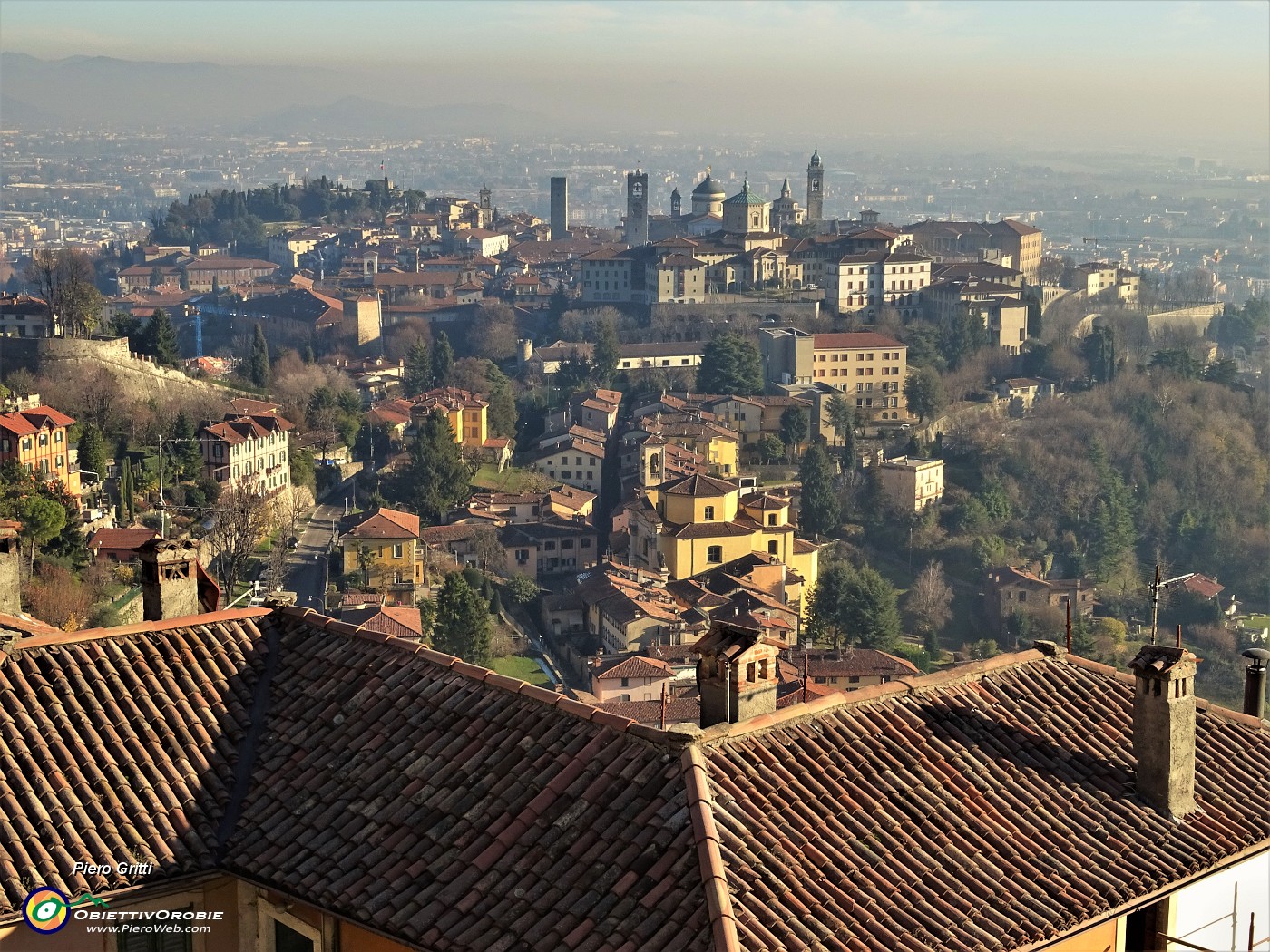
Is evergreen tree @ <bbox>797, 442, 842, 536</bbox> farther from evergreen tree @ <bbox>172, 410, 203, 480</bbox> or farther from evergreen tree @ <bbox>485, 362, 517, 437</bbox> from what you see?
evergreen tree @ <bbox>172, 410, 203, 480</bbox>

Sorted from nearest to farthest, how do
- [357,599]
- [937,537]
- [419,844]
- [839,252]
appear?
[419,844] < [357,599] < [937,537] < [839,252]

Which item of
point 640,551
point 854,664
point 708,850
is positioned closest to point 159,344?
point 640,551

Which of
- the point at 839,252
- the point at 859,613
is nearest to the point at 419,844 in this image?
the point at 859,613

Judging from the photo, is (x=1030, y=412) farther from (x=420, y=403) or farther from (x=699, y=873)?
(x=699, y=873)

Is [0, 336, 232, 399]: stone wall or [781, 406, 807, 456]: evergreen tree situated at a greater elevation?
[0, 336, 232, 399]: stone wall

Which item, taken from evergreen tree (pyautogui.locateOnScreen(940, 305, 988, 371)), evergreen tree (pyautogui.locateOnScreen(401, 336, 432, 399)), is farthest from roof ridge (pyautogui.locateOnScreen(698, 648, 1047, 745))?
evergreen tree (pyautogui.locateOnScreen(940, 305, 988, 371))

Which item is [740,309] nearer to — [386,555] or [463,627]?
[386,555]

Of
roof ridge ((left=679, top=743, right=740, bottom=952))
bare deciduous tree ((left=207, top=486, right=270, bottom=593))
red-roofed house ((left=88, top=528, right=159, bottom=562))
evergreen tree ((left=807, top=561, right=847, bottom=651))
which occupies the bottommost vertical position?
evergreen tree ((left=807, top=561, right=847, bottom=651))
